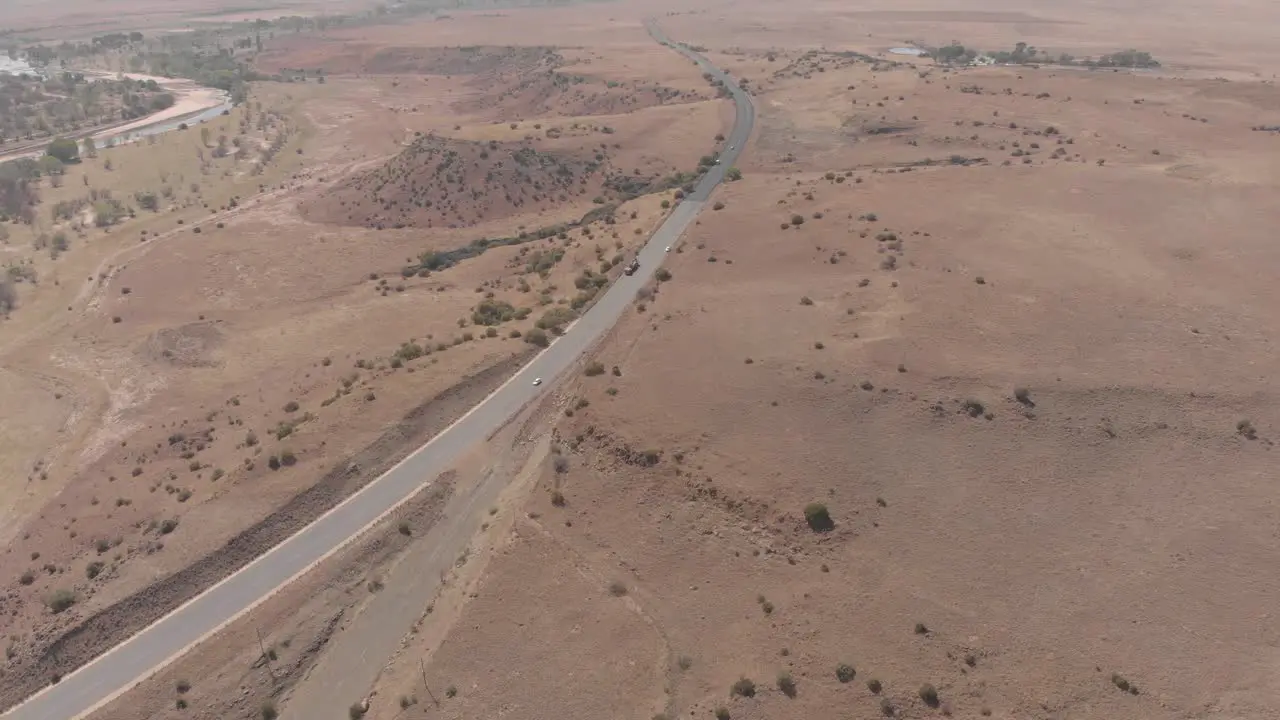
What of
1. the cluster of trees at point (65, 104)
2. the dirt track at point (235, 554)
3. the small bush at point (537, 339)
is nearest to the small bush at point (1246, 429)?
the small bush at point (537, 339)

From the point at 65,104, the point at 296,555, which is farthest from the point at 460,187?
the point at 65,104

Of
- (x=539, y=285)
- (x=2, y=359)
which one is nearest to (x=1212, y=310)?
(x=539, y=285)

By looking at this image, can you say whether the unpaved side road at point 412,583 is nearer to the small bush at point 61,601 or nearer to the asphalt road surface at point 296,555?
the asphalt road surface at point 296,555

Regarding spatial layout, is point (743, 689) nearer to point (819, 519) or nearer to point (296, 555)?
point (819, 519)

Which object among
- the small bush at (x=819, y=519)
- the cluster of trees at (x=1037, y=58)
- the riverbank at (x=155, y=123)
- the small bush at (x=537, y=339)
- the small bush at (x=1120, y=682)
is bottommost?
the small bush at (x=1120, y=682)

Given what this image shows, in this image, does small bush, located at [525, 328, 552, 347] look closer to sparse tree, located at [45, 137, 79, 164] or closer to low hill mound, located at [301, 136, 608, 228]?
low hill mound, located at [301, 136, 608, 228]

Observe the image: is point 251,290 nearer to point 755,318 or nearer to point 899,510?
point 755,318
